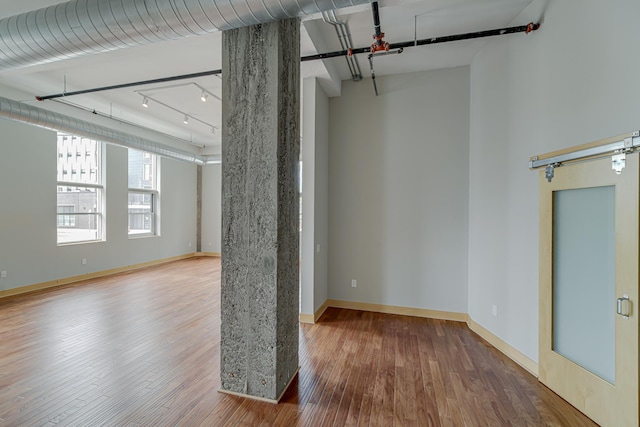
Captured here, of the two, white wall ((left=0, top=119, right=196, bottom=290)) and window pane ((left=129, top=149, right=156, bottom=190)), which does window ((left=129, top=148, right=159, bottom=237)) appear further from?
white wall ((left=0, top=119, right=196, bottom=290))

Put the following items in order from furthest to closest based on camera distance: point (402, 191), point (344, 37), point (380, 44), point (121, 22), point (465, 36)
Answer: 1. point (402, 191)
2. point (344, 37)
3. point (465, 36)
4. point (380, 44)
5. point (121, 22)

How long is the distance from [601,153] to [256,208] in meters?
Result: 2.56

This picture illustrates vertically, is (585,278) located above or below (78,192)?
below

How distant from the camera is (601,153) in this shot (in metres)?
2.02

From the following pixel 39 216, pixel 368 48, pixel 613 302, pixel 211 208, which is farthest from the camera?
pixel 211 208

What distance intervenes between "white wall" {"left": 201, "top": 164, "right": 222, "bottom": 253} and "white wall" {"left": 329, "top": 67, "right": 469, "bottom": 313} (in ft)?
19.1

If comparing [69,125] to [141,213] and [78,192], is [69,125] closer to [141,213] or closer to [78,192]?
[78,192]

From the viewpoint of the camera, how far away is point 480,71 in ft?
11.6

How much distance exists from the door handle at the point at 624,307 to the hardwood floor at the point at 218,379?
2.83 ft

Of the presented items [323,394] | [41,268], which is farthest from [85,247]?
[323,394]

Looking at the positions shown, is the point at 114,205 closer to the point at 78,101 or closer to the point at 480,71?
the point at 78,101

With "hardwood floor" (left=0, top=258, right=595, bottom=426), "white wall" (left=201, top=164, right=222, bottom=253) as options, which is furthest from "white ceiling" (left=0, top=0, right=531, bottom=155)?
"white wall" (left=201, top=164, right=222, bottom=253)

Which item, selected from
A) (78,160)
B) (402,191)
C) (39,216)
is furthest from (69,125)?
(402,191)

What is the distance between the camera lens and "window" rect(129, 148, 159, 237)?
728cm
